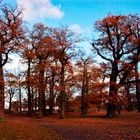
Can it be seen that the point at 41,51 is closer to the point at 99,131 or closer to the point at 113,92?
the point at 113,92

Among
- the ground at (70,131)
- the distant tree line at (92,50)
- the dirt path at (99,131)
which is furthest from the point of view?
the distant tree line at (92,50)

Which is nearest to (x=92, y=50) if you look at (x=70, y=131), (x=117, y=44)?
(x=117, y=44)

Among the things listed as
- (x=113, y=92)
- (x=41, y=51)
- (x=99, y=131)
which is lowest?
(x=99, y=131)

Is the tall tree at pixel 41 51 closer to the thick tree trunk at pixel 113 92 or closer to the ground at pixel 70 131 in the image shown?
Result: the thick tree trunk at pixel 113 92

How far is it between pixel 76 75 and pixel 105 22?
1644cm

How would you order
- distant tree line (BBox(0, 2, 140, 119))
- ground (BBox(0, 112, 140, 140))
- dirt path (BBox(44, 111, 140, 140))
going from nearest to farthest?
1. ground (BBox(0, 112, 140, 140))
2. dirt path (BBox(44, 111, 140, 140))
3. distant tree line (BBox(0, 2, 140, 119))

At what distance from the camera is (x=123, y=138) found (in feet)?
50.5

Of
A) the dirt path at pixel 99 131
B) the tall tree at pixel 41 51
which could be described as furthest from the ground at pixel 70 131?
the tall tree at pixel 41 51

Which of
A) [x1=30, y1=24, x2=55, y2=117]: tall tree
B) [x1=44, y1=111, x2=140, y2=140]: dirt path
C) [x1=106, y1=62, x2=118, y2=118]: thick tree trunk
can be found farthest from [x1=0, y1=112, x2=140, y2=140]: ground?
[x1=30, y1=24, x2=55, y2=117]: tall tree

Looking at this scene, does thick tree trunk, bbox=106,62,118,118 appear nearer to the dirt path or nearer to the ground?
the ground

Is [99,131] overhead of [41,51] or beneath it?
beneath

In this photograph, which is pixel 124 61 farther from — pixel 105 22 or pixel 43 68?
pixel 43 68

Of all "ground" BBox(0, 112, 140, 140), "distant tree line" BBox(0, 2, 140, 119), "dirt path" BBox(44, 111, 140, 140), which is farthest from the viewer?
"distant tree line" BBox(0, 2, 140, 119)

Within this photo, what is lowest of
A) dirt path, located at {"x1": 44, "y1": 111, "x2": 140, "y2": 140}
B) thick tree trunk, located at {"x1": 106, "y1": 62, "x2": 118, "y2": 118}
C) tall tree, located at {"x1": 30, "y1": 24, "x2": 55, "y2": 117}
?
dirt path, located at {"x1": 44, "y1": 111, "x2": 140, "y2": 140}
